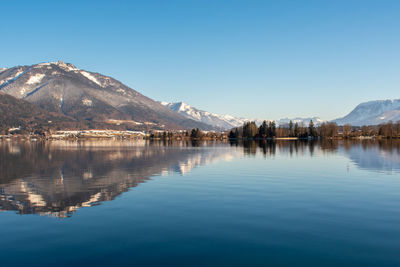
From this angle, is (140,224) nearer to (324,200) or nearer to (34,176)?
(324,200)

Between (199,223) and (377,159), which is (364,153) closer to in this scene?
(377,159)

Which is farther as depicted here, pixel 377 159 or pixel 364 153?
pixel 364 153

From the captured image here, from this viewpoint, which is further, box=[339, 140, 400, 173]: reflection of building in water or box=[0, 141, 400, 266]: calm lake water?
box=[339, 140, 400, 173]: reflection of building in water

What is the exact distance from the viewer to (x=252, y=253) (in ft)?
59.2

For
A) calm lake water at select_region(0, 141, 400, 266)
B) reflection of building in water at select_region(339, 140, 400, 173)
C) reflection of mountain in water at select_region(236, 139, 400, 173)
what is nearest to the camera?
calm lake water at select_region(0, 141, 400, 266)

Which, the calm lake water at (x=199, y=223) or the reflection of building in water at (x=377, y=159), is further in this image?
the reflection of building in water at (x=377, y=159)

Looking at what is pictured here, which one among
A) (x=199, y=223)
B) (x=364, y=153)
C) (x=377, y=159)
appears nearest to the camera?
(x=199, y=223)

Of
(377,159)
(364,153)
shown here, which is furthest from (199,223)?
(364,153)

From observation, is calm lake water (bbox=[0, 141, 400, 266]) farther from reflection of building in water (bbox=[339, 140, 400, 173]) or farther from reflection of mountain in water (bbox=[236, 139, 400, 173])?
reflection of mountain in water (bbox=[236, 139, 400, 173])

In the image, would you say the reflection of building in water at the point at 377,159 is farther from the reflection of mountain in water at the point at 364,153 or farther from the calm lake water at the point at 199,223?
the calm lake water at the point at 199,223

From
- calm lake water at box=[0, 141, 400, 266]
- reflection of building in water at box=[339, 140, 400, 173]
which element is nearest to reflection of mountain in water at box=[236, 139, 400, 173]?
reflection of building in water at box=[339, 140, 400, 173]

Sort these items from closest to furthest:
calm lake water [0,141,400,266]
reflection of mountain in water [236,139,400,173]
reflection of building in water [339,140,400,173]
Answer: calm lake water [0,141,400,266], reflection of building in water [339,140,400,173], reflection of mountain in water [236,139,400,173]

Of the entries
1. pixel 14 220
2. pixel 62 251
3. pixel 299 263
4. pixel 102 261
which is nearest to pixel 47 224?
pixel 14 220

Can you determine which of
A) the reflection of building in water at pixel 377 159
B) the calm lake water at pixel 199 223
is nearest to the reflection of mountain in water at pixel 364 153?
the reflection of building in water at pixel 377 159
